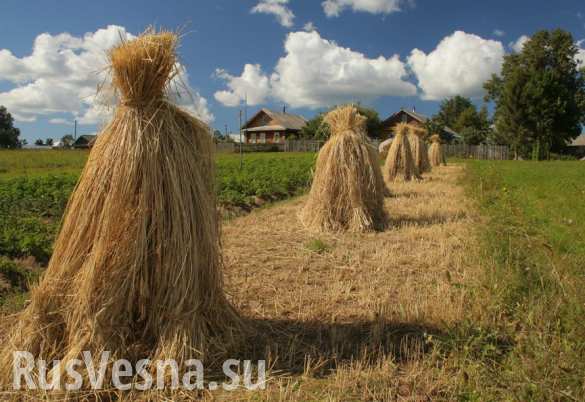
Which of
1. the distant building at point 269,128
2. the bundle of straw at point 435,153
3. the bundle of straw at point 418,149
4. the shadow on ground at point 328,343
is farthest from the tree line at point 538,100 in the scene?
the shadow on ground at point 328,343

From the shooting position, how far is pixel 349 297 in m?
4.41

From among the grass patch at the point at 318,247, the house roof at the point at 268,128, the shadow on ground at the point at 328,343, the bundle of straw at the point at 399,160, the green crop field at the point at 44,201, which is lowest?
the shadow on ground at the point at 328,343

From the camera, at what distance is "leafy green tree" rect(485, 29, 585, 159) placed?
137 feet

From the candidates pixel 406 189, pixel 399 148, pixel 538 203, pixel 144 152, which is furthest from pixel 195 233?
pixel 399 148

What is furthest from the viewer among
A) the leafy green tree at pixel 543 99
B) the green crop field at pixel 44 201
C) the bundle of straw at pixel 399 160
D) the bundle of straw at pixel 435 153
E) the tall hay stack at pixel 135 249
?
the leafy green tree at pixel 543 99

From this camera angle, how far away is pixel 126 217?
117 inches

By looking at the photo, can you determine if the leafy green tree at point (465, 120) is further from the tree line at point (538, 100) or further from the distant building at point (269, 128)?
the distant building at point (269, 128)

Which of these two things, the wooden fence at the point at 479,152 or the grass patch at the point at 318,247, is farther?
the wooden fence at the point at 479,152

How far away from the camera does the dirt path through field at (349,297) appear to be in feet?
9.63

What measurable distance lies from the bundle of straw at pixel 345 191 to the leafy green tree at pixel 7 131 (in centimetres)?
6213

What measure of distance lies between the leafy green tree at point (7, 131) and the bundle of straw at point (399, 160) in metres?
57.7

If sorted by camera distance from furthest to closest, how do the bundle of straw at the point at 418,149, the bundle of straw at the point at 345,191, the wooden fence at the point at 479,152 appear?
1. the wooden fence at the point at 479,152
2. the bundle of straw at the point at 418,149
3. the bundle of straw at the point at 345,191

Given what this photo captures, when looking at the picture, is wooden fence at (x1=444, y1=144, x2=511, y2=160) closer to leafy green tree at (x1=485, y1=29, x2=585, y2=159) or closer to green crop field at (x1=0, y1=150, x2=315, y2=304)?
leafy green tree at (x1=485, y1=29, x2=585, y2=159)

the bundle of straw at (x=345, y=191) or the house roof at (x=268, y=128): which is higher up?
the house roof at (x=268, y=128)
